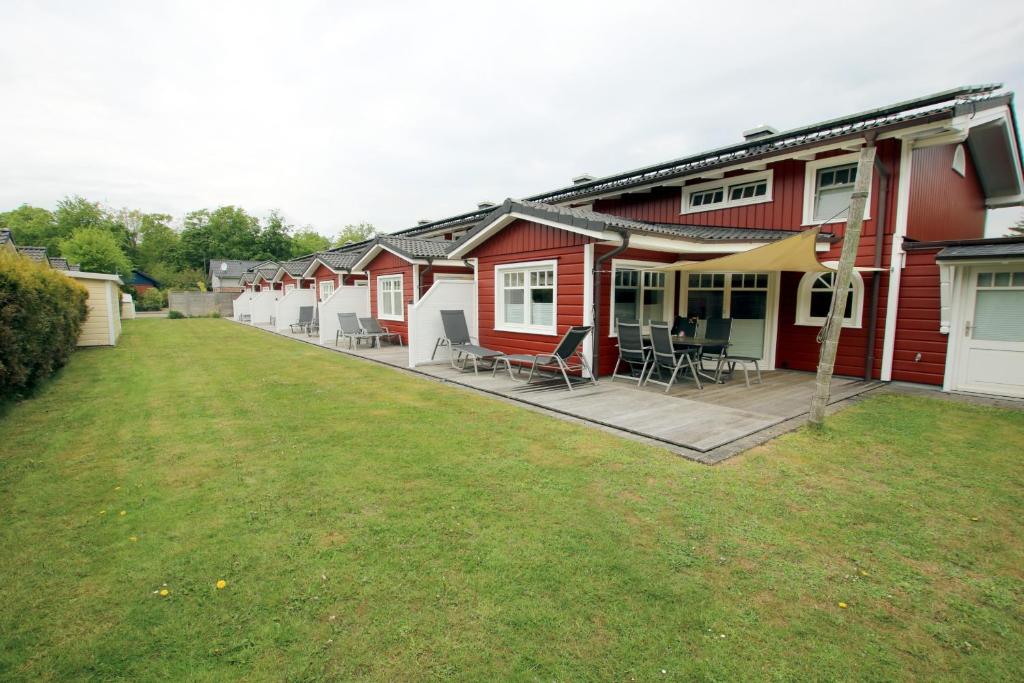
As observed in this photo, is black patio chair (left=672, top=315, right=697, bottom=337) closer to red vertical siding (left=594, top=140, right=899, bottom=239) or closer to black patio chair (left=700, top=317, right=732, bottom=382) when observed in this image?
black patio chair (left=700, top=317, right=732, bottom=382)

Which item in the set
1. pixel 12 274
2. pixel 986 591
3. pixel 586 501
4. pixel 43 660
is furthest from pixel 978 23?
pixel 12 274

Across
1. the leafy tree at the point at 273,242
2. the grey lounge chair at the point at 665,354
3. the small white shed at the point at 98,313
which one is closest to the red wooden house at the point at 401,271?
the grey lounge chair at the point at 665,354

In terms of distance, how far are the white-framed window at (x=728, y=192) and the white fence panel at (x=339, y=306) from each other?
1056 cm

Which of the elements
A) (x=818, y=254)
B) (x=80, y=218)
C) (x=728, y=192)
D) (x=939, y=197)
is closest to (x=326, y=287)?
(x=728, y=192)

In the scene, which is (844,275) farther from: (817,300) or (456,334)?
(456,334)

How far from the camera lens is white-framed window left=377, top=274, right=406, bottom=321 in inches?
542

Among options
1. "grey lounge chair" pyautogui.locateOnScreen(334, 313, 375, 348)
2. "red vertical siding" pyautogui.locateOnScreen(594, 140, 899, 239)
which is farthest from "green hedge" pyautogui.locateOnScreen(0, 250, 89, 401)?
"red vertical siding" pyautogui.locateOnScreen(594, 140, 899, 239)

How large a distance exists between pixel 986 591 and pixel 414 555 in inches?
122

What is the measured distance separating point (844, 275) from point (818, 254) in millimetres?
4240

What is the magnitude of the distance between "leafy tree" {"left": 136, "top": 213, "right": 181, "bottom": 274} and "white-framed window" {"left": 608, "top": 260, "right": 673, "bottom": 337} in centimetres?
6410

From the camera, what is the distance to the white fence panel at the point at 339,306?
48.3ft

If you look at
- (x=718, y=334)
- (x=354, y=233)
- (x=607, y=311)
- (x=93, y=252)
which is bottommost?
(x=718, y=334)

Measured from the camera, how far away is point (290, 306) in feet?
65.4

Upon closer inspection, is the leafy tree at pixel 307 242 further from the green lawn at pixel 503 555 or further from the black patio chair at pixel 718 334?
the green lawn at pixel 503 555
